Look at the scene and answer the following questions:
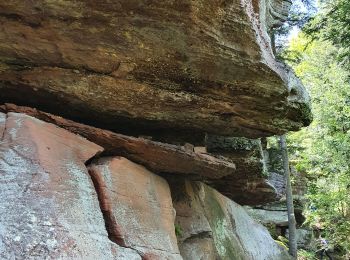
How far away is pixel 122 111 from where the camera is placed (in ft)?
22.6

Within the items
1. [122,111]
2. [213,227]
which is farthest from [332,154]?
[122,111]

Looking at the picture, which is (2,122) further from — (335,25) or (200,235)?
(335,25)

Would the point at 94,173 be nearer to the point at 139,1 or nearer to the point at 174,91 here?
the point at 174,91

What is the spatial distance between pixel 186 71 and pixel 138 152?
5.08 ft

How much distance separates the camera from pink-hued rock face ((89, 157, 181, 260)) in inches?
219

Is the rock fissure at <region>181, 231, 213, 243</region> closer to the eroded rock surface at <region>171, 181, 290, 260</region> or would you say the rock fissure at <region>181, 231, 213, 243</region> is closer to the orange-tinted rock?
the eroded rock surface at <region>171, 181, 290, 260</region>

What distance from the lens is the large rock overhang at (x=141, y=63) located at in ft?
18.3

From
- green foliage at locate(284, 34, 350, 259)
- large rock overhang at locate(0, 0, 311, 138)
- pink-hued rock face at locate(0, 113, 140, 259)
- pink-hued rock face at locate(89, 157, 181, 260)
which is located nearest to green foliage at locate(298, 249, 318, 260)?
green foliage at locate(284, 34, 350, 259)

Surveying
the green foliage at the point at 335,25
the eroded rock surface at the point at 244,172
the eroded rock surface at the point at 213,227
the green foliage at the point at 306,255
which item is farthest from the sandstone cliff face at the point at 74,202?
the green foliage at the point at 306,255

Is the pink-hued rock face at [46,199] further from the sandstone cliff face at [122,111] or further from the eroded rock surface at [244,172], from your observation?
the eroded rock surface at [244,172]

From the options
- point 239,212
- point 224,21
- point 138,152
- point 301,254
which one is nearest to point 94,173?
point 138,152

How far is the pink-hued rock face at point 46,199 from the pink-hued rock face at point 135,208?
249 millimetres

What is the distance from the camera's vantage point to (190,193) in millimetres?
8570

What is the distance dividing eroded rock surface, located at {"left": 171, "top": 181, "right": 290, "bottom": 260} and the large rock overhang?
1.81 metres
